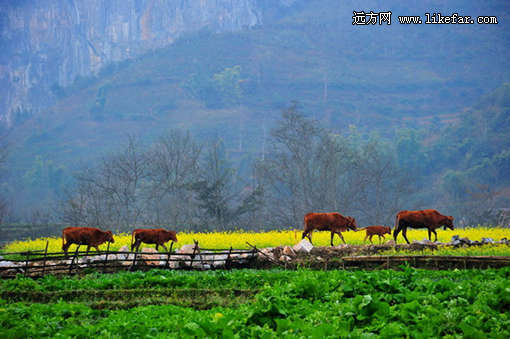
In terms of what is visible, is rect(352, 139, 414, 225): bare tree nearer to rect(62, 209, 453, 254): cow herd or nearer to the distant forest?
the distant forest

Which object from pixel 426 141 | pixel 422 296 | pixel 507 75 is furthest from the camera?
pixel 507 75

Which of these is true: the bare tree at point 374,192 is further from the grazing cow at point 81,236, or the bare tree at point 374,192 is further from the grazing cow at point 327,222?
the grazing cow at point 81,236

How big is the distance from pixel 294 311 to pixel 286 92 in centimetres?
14787

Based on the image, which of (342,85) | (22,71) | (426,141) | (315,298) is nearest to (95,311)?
(315,298)

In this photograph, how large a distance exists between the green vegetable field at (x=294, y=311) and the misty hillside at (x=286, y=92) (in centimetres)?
9292

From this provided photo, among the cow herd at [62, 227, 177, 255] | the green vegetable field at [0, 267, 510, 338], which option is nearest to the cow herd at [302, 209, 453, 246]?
the cow herd at [62, 227, 177, 255]

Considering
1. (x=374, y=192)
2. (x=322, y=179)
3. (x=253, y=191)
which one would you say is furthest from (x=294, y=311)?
(x=374, y=192)

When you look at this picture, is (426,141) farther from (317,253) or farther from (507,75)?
(317,253)

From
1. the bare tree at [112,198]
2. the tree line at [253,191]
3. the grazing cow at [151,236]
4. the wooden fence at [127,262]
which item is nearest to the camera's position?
the wooden fence at [127,262]

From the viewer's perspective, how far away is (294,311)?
33.9 feet

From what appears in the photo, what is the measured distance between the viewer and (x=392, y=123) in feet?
457

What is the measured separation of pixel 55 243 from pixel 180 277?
1646 centimetres

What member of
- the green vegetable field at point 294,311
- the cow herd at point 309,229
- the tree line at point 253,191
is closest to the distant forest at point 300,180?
the tree line at point 253,191

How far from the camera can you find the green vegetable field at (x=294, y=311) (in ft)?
28.7
